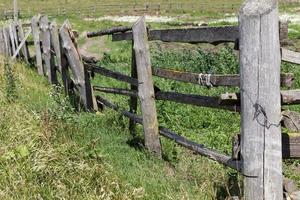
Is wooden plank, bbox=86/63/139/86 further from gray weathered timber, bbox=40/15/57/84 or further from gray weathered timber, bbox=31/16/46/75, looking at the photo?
gray weathered timber, bbox=31/16/46/75

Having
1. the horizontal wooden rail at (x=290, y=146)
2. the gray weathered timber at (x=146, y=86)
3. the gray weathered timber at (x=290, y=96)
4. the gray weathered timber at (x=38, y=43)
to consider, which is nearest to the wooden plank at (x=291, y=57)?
the gray weathered timber at (x=290, y=96)

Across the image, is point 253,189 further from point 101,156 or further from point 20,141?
point 20,141

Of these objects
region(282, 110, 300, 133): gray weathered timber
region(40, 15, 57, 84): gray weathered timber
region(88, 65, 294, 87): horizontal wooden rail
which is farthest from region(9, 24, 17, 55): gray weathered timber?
region(282, 110, 300, 133): gray weathered timber

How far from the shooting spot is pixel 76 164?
4.67m

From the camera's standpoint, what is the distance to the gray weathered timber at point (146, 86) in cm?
575

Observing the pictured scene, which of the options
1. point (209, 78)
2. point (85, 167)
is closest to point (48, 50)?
point (85, 167)

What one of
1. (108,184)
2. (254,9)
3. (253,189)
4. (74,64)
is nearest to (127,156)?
(108,184)

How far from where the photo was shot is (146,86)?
229 inches

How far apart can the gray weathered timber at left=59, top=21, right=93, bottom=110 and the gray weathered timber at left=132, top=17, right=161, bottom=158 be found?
2.84m

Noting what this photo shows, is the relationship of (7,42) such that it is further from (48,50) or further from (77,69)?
(77,69)

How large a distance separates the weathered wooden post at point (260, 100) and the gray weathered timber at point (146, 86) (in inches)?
82.7

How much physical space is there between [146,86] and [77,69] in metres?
3.12

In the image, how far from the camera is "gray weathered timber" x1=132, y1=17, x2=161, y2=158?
5.75m

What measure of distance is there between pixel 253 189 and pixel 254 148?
297 millimetres
